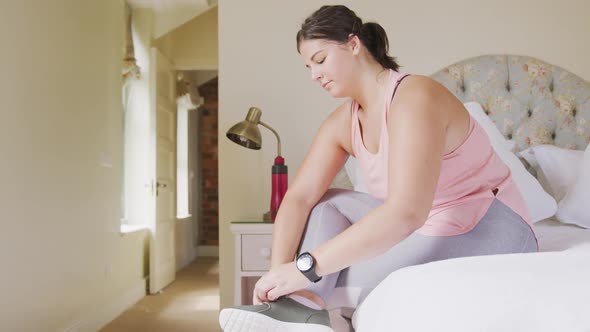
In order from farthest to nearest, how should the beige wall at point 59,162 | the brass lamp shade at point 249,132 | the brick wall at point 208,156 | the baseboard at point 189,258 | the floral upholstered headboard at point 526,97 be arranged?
the brick wall at point 208,156
the baseboard at point 189,258
the floral upholstered headboard at point 526,97
the brass lamp shade at point 249,132
the beige wall at point 59,162

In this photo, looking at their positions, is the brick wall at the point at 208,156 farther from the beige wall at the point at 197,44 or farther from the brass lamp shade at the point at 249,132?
the brass lamp shade at the point at 249,132

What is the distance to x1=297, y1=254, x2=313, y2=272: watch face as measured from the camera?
1166mm


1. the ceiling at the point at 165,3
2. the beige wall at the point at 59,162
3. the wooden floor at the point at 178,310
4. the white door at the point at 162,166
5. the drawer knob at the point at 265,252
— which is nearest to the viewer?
the beige wall at the point at 59,162

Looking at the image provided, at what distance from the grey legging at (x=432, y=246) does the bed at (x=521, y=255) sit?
63mm

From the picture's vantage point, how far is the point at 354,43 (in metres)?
1.40

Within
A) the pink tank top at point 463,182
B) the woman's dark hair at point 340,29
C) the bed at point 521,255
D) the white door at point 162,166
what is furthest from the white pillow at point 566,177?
the white door at point 162,166

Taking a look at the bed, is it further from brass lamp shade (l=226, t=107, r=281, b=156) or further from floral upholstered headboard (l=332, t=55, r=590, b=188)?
brass lamp shade (l=226, t=107, r=281, b=156)

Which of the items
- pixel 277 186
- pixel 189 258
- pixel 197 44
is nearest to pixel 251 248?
pixel 277 186

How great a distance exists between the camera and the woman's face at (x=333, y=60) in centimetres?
140

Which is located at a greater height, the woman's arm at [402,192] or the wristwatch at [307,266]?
the woman's arm at [402,192]

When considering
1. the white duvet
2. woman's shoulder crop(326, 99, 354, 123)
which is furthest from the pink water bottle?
the white duvet

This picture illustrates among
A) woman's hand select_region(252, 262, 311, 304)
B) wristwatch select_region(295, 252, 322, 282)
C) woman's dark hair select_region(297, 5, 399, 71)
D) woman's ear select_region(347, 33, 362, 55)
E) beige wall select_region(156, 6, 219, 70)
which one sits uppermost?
beige wall select_region(156, 6, 219, 70)

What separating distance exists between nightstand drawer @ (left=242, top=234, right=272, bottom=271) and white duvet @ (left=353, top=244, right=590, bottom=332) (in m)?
1.38

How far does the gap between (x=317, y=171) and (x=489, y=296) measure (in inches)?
29.0
